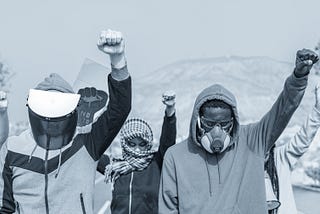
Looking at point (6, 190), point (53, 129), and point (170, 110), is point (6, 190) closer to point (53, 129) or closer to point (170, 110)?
point (53, 129)

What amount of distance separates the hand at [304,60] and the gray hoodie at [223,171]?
24 cm

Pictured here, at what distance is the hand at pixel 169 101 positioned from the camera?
18.3ft

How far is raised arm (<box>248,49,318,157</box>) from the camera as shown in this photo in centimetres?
410

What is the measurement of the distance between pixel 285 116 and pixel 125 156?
2.32 metres

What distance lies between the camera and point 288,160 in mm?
6094

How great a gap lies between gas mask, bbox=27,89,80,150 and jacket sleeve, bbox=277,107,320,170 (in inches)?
91.4

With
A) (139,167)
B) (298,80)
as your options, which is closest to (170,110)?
(139,167)

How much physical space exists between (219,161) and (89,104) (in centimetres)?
109

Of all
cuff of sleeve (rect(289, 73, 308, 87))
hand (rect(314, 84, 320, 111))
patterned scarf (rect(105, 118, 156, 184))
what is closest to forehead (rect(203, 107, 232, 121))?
cuff of sleeve (rect(289, 73, 308, 87))

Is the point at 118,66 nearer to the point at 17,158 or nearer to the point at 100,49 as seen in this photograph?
the point at 100,49

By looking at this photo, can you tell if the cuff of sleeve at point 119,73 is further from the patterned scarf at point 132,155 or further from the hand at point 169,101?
the patterned scarf at point 132,155

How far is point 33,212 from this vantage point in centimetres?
432

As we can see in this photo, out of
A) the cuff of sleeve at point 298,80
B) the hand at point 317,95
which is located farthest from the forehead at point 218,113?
the hand at point 317,95

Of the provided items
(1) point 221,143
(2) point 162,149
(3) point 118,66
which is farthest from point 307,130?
(3) point 118,66
